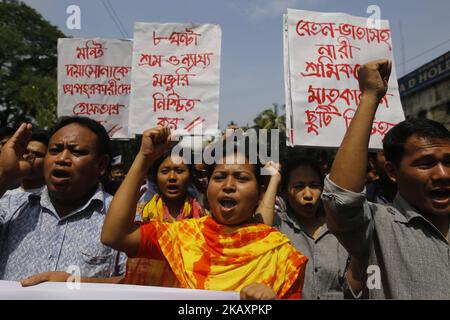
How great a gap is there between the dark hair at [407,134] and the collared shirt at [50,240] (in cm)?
119

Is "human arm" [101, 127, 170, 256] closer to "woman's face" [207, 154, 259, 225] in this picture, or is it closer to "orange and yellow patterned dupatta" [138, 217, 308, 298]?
"orange and yellow patterned dupatta" [138, 217, 308, 298]

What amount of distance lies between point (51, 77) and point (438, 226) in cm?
2636

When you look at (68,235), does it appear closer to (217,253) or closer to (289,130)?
(217,253)

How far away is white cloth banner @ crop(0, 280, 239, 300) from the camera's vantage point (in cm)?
137

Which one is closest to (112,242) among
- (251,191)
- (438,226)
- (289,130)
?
(251,191)

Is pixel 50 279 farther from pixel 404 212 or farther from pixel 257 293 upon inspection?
pixel 404 212

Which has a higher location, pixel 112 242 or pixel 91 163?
pixel 91 163

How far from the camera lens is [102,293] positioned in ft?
4.59

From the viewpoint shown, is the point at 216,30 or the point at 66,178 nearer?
the point at 66,178

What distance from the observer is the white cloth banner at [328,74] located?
10.3 feet

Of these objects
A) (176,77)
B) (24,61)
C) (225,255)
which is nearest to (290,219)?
(225,255)

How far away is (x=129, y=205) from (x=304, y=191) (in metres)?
1.23

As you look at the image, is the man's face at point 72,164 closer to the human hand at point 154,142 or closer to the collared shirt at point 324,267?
the human hand at point 154,142
